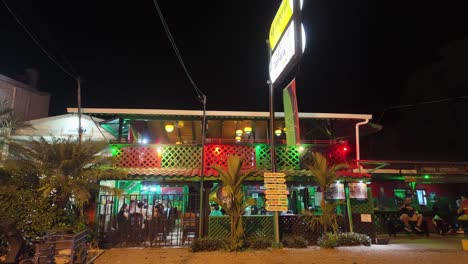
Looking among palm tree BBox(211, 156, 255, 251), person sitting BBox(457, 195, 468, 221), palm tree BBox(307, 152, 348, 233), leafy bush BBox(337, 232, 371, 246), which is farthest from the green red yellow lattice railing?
person sitting BBox(457, 195, 468, 221)

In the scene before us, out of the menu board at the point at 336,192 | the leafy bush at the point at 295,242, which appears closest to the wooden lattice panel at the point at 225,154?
the leafy bush at the point at 295,242

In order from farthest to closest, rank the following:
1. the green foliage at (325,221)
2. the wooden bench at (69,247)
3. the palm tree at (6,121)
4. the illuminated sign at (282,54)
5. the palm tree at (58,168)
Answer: the palm tree at (6,121) < the green foliage at (325,221) < the palm tree at (58,168) < the illuminated sign at (282,54) < the wooden bench at (69,247)

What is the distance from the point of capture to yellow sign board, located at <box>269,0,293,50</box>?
7.88m

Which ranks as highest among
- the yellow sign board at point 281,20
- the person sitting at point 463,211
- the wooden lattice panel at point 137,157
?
the yellow sign board at point 281,20

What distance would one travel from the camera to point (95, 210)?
10.3 m

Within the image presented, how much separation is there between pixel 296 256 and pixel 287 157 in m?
4.08

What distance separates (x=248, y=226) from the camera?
1079 centimetres

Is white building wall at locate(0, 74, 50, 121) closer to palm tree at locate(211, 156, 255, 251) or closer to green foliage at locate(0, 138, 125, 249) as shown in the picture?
green foliage at locate(0, 138, 125, 249)

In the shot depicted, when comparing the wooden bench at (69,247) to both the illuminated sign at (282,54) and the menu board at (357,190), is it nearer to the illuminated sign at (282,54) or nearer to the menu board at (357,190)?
the illuminated sign at (282,54)

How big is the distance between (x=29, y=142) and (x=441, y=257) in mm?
12320

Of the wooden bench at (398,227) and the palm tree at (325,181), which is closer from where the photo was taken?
the palm tree at (325,181)

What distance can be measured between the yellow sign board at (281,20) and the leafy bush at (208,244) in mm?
6275

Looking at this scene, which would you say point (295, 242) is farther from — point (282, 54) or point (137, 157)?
point (137, 157)

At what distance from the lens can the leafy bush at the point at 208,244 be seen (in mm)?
9609
